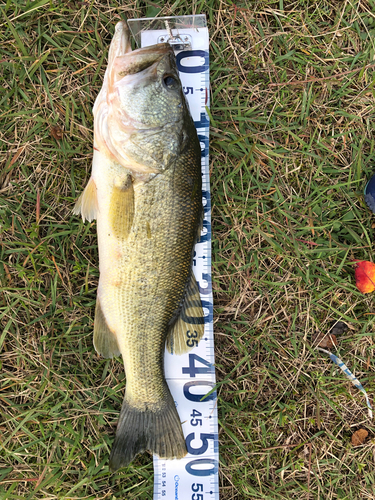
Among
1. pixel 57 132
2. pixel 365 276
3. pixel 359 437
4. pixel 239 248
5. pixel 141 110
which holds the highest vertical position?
pixel 141 110

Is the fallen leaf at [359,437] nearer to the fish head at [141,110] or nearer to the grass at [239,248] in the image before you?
the grass at [239,248]

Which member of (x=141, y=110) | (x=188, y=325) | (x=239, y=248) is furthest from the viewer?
(x=239, y=248)

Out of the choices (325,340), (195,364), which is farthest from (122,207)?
(325,340)

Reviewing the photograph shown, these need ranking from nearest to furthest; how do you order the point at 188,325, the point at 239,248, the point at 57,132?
the point at 188,325
the point at 57,132
the point at 239,248

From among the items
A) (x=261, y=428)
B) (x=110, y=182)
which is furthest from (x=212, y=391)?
(x=110, y=182)

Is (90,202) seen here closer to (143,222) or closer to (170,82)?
(143,222)

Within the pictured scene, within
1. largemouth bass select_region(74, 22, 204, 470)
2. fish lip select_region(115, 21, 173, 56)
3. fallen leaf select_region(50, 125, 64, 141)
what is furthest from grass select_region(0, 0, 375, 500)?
fish lip select_region(115, 21, 173, 56)

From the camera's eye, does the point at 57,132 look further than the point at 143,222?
Yes
